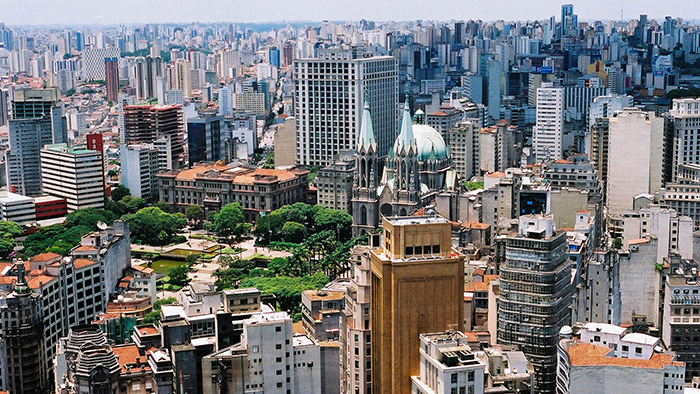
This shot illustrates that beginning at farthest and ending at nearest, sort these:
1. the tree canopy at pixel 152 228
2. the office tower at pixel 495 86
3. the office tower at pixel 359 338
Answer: the office tower at pixel 495 86 → the tree canopy at pixel 152 228 → the office tower at pixel 359 338

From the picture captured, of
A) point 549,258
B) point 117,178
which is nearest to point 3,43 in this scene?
point 117,178

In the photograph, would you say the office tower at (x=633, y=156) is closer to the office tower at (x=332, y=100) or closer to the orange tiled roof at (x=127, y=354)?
the office tower at (x=332, y=100)

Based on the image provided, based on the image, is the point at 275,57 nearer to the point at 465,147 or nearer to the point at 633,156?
the point at 465,147

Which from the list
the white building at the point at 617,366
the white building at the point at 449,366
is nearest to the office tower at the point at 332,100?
the white building at the point at 617,366

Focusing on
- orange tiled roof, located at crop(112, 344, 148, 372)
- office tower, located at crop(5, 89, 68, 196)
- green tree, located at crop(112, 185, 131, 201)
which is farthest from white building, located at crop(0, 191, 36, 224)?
orange tiled roof, located at crop(112, 344, 148, 372)

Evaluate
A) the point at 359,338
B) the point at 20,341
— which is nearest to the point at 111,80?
the point at 20,341

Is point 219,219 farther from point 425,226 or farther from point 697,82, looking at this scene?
point 697,82
